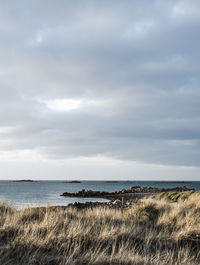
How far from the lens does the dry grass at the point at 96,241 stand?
5277mm

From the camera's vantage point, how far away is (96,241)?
6.74 m

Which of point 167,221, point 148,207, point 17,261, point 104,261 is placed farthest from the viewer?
point 148,207

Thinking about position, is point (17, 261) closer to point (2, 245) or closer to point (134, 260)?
point (2, 245)

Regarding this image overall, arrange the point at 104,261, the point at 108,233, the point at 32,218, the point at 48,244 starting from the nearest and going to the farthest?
the point at 104,261 → the point at 48,244 → the point at 108,233 → the point at 32,218

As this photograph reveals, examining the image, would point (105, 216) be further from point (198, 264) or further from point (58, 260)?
point (58, 260)

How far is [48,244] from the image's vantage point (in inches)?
235

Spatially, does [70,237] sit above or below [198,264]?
above

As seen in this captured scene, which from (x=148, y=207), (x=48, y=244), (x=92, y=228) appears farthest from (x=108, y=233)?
(x=148, y=207)

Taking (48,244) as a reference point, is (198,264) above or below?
below

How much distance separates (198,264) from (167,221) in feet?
11.7

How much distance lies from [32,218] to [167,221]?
406 cm

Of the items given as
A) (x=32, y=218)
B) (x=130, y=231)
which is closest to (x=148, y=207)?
(x=130, y=231)

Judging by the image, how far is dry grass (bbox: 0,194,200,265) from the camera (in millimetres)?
5277

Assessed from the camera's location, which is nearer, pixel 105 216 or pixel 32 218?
pixel 32 218
